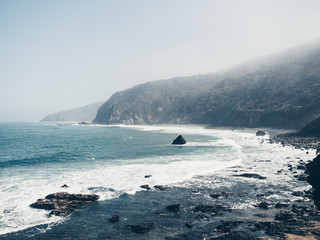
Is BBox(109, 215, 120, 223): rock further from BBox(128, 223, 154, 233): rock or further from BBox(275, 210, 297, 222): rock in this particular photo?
BBox(275, 210, 297, 222): rock

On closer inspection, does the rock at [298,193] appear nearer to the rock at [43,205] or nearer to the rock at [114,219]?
the rock at [114,219]

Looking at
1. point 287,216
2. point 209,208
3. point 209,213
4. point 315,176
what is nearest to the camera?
point 287,216

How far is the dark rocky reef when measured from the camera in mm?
20009

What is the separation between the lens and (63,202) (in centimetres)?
2138

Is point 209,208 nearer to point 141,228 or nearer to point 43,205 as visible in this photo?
point 141,228

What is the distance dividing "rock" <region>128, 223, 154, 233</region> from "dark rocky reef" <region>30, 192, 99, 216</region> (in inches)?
261

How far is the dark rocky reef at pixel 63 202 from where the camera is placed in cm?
2001

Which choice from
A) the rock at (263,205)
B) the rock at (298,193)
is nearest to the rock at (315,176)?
the rock at (298,193)

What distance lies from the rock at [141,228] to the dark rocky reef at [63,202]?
6.64 meters

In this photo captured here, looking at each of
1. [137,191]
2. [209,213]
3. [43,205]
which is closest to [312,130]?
[209,213]

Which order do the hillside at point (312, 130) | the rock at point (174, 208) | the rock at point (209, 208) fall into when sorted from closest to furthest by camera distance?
the rock at point (209, 208) < the rock at point (174, 208) < the hillside at point (312, 130)

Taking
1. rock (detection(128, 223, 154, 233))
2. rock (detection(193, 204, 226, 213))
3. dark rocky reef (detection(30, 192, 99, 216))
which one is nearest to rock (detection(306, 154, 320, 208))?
rock (detection(193, 204, 226, 213))

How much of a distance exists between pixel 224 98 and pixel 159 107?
62.6 meters

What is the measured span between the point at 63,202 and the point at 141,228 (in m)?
9.20
